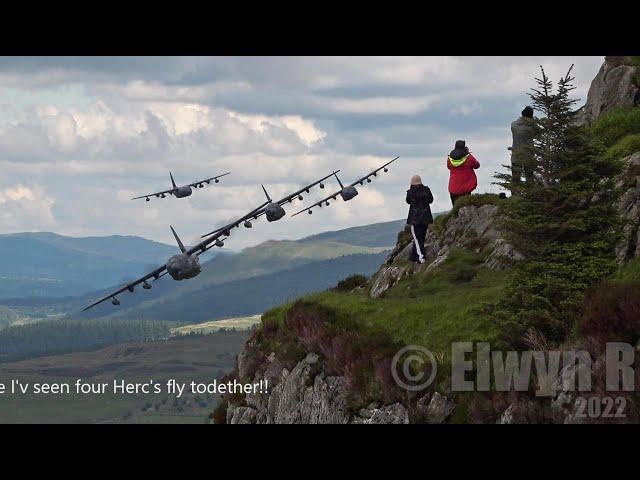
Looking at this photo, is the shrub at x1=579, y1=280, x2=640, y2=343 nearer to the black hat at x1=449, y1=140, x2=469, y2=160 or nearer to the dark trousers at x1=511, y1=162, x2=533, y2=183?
the dark trousers at x1=511, y1=162, x2=533, y2=183

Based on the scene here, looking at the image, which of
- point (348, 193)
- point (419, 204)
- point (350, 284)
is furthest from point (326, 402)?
point (348, 193)

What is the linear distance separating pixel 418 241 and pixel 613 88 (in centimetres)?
1494

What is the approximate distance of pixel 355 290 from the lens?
44.3 meters

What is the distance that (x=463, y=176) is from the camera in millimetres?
41406

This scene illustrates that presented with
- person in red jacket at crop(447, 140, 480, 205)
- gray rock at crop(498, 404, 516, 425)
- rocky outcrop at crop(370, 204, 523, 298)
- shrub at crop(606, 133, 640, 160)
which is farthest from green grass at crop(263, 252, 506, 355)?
shrub at crop(606, 133, 640, 160)

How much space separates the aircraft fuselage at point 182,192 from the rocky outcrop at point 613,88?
74.8 meters

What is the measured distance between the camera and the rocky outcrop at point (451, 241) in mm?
38375

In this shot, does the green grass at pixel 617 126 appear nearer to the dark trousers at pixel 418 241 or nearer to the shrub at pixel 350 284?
the dark trousers at pixel 418 241

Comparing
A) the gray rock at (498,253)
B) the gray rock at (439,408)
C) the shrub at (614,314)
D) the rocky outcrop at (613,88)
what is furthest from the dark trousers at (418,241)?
the shrub at (614,314)

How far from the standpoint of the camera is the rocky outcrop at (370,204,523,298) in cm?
3838
